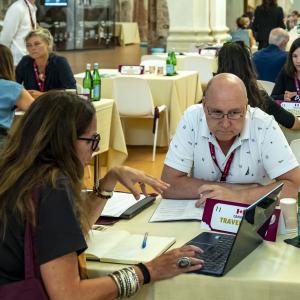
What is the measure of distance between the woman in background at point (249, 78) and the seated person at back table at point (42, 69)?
1.85 meters

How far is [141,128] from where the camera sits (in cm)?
793

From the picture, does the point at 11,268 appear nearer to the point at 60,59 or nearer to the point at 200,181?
the point at 200,181

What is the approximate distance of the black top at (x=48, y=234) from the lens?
1.92m

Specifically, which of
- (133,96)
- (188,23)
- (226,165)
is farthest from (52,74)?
(188,23)

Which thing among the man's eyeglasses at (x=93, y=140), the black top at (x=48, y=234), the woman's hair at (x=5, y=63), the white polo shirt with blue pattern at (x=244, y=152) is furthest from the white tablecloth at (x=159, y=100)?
the black top at (x=48, y=234)

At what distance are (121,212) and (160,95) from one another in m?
5.18

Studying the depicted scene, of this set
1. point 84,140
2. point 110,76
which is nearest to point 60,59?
point 110,76

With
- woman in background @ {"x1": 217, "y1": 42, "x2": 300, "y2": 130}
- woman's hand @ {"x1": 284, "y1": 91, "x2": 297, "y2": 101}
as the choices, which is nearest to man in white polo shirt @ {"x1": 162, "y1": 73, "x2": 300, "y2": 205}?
woman in background @ {"x1": 217, "y1": 42, "x2": 300, "y2": 130}

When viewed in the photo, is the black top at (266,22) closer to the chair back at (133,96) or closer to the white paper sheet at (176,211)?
the chair back at (133,96)

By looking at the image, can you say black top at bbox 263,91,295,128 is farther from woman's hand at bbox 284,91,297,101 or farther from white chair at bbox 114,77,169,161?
white chair at bbox 114,77,169,161

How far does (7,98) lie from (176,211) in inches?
105

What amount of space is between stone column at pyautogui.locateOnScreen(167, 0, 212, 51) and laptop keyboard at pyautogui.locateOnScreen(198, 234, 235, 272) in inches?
441

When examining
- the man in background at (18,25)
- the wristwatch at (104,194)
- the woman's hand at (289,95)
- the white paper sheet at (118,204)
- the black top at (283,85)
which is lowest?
the white paper sheet at (118,204)

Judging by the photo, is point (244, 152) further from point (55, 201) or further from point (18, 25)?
point (18, 25)
